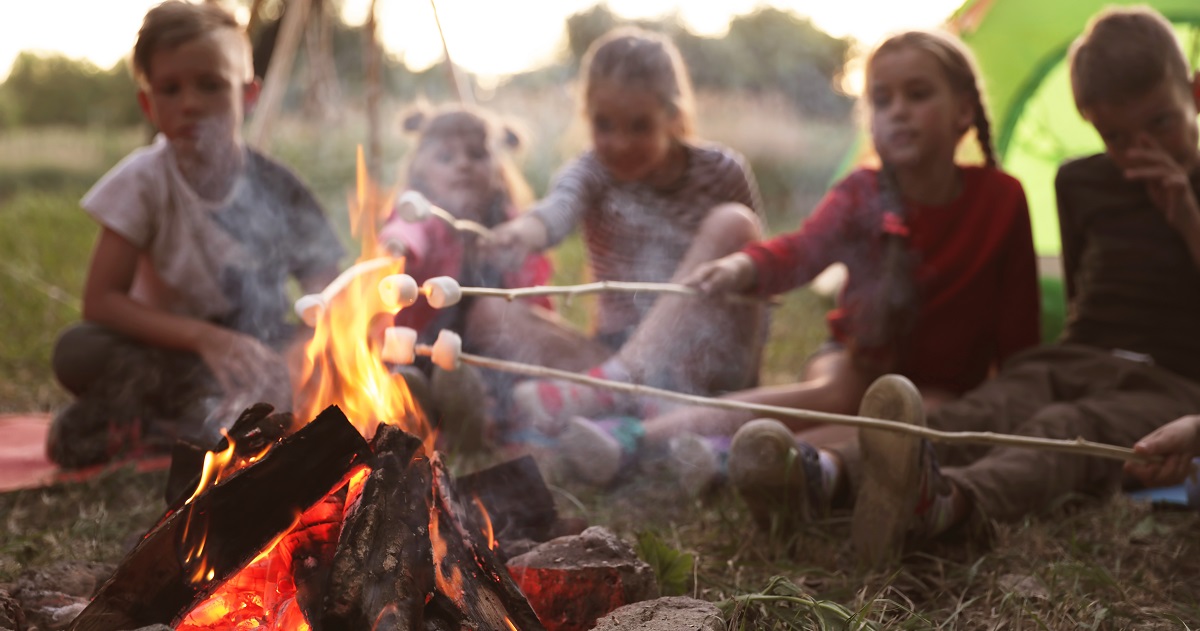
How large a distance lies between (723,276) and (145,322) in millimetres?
1376

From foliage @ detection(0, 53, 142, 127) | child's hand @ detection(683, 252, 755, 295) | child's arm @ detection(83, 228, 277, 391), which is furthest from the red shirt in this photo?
foliage @ detection(0, 53, 142, 127)

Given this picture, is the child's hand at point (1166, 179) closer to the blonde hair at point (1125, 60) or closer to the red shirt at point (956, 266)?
the blonde hair at point (1125, 60)

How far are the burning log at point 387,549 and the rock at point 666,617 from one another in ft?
0.79

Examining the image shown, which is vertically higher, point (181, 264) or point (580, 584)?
point (181, 264)

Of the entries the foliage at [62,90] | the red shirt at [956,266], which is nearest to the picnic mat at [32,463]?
the red shirt at [956,266]

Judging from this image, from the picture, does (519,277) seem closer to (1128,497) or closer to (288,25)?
(1128,497)

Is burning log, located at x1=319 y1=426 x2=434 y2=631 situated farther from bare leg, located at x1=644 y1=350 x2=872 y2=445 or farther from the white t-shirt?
the white t-shirt

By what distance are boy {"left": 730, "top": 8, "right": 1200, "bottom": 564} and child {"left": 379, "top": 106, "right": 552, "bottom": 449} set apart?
756 mm

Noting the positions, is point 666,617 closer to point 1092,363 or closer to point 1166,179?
point 1092,363

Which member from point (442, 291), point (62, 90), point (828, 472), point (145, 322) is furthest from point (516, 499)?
point (62, 90)

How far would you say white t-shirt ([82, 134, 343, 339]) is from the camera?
7.74ft

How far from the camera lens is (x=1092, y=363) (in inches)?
84.1

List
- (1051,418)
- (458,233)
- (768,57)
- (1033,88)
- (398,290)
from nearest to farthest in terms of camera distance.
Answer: (398,290)
(1051,418)
(458,233)
(1033,88)
(768,57)

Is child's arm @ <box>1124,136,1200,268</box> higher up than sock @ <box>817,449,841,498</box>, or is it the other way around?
A: child's arm @ <box>1124,136,1200,268</box>
